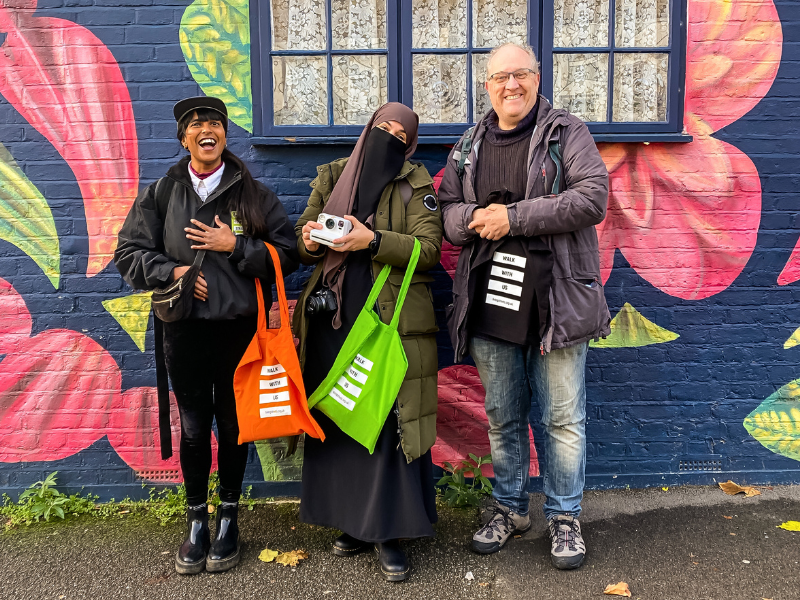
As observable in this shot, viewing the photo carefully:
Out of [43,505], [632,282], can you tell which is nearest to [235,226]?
[43,505]

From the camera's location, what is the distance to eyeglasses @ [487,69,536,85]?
9.25 feet

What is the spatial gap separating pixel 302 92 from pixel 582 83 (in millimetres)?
1628

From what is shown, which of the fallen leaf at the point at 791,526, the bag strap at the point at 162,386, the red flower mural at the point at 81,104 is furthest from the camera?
the red flower mural at the point at 81,104

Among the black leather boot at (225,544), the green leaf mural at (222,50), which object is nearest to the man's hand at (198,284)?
the black leather boot at (225,544)

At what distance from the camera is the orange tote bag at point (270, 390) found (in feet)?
9.32

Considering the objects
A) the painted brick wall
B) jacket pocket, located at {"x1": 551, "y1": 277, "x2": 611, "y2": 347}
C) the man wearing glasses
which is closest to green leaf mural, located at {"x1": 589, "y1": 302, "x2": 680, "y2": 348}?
the painted brick wall

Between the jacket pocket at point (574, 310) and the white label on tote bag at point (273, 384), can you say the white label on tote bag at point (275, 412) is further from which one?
the jacket pocket at point (574, 310)

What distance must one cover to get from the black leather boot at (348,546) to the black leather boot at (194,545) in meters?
0.63

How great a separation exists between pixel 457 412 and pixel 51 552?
2.27m

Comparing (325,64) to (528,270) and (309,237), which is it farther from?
(528,270)

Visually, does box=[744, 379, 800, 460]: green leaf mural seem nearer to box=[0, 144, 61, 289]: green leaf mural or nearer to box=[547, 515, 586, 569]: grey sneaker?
box=[547, 515, 586, 569]: grey sneaker

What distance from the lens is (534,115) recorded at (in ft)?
9.62

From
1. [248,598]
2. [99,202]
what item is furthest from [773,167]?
[99,202]

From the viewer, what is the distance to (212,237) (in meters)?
2.80
